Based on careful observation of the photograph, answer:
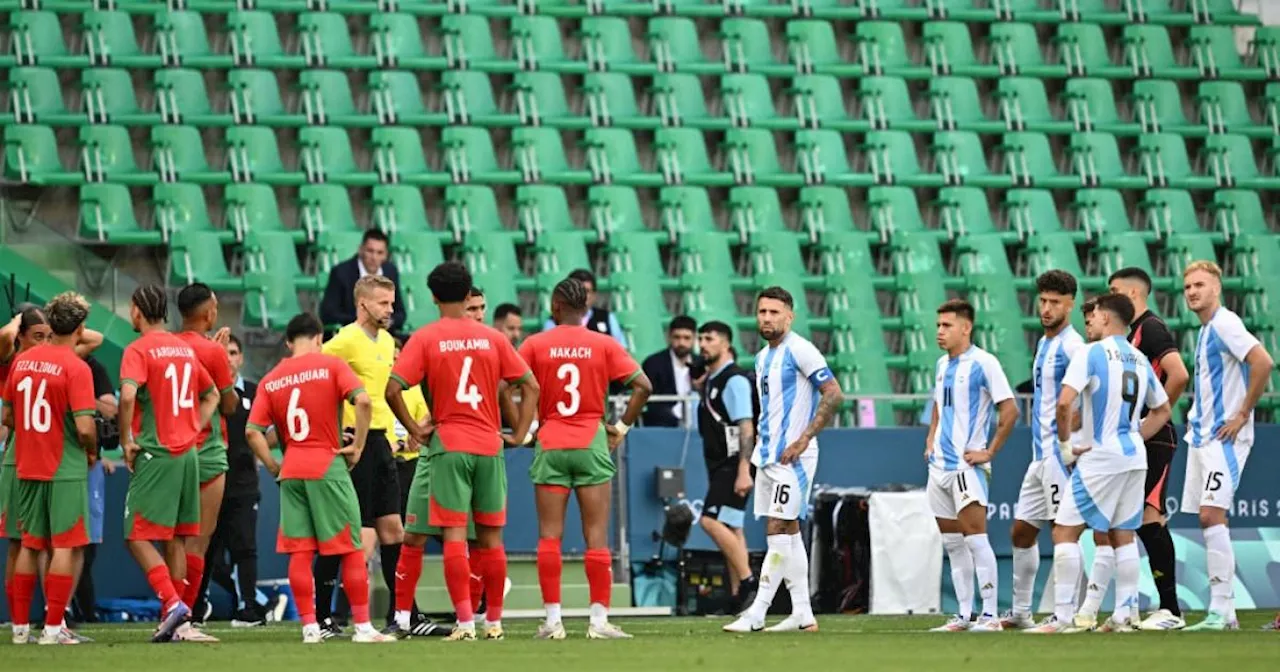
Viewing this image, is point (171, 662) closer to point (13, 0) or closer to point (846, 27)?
point (13, 0)

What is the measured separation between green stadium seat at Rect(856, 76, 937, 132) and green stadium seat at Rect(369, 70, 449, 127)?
480 cm

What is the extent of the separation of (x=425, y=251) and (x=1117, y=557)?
360 inches

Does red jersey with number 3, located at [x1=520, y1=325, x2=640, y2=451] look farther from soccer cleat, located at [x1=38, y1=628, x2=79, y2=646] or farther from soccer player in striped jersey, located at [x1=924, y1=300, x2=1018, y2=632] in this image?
soccer cleat, located at [x1=38, y1=628, x2=79, y2=646]

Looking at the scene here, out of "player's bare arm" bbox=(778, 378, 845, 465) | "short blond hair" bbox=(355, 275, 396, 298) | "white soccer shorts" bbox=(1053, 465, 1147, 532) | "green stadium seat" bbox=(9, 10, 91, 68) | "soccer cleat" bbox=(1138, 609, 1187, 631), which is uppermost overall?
"green stadium seat" bbox=(9, 10, 91, 68)

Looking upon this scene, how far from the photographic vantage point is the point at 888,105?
22203mm

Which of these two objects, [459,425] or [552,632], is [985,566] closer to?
[552,632]

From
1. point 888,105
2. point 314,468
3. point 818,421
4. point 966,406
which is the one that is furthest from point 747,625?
point 888,105

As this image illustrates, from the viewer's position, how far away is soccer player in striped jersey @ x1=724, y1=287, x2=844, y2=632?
38.0 ft

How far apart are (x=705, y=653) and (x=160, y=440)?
3642 mm

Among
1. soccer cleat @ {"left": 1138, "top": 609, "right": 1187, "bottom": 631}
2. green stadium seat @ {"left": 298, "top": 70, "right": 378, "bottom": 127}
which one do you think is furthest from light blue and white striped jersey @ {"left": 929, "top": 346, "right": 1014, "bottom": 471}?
green stadium seat @ {"left": 298, "top": 70, "right": 378, "bottom": 127}

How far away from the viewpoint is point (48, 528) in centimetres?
1129

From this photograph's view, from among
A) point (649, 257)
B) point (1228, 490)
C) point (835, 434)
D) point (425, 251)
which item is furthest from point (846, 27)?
point (1228, 490)

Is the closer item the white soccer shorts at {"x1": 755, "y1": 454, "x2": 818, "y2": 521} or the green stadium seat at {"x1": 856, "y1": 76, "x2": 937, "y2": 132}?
the white soccer shorts at {"x1": 755, "y1": 454, "x2": 818, "y2": 521}

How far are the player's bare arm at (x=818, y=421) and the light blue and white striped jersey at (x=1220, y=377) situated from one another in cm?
208
